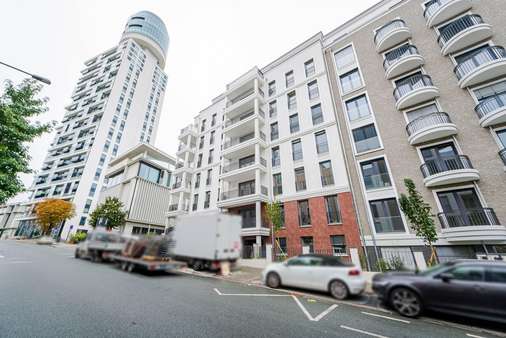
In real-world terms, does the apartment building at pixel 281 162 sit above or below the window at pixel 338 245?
above

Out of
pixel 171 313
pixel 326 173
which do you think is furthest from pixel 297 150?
pixel 171 313

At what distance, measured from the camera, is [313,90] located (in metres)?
21.0

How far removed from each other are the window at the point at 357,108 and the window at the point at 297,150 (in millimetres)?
5210

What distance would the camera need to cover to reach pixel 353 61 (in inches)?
777

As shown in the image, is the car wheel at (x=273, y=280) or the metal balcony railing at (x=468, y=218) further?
the metal balcony railing at (x=468, y=218)

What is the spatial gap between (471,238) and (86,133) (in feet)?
249

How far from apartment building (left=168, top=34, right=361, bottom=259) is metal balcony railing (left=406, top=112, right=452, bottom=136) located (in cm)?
525

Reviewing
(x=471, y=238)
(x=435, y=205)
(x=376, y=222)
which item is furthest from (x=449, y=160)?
(x=376, y=222)

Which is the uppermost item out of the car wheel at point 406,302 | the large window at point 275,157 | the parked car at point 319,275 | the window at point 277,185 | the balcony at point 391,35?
the balcony at point 391,35

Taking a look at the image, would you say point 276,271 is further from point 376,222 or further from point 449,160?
point 449,160

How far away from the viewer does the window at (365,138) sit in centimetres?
1598

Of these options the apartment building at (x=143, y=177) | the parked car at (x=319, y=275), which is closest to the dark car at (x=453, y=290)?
the parked car at (x=319, y=275)

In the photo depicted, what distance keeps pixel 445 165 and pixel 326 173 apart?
25.2ft

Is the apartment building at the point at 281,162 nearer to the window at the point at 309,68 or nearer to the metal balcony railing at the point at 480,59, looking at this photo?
the window at the point at 309,68
